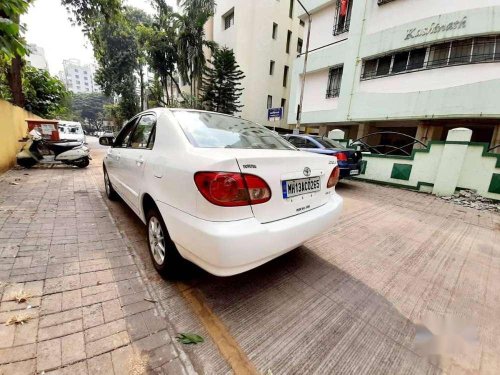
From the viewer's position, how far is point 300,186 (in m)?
2.09

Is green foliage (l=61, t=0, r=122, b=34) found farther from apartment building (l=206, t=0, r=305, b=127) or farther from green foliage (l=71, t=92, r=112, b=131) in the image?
green foliage (l=71, t=92, r=112, b=131)

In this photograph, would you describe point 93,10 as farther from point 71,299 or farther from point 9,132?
point 71,299

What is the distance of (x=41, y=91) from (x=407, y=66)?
1890cm

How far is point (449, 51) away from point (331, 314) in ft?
40.0

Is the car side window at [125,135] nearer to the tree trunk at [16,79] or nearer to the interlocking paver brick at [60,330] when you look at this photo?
the interlocking paver brick at [60,330]

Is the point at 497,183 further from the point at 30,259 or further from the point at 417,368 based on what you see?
the point at 30,259

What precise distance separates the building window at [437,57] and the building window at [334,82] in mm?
1475

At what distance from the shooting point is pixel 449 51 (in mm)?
9422

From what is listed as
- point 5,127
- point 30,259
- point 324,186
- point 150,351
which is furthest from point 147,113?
point 5,127

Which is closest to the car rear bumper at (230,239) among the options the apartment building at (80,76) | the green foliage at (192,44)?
the green foliage at (192,44)

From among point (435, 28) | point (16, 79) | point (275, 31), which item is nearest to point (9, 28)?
point (16, 79)

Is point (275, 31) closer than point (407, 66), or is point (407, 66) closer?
point (407, 66)

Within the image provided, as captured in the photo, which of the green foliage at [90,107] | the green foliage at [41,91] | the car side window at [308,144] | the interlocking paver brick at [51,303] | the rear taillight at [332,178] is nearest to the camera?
the interlocking paver brick at [51,303]

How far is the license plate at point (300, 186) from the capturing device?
6.39 ft
